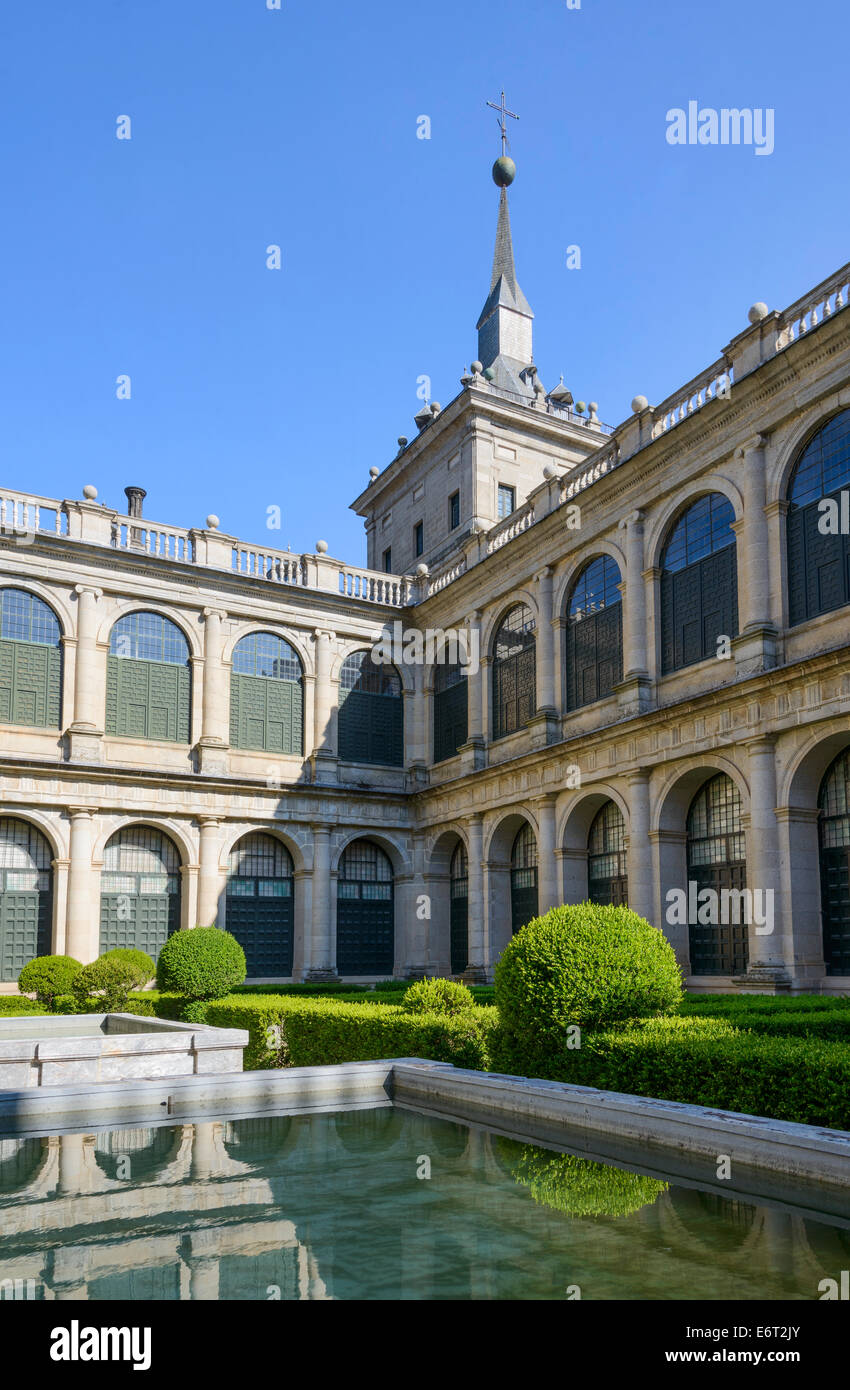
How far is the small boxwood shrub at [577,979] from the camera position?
1285 cm

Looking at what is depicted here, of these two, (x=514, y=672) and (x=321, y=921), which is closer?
(x=514, y=672)

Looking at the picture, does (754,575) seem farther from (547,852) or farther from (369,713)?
(369,713)

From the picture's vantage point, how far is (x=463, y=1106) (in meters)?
11.1

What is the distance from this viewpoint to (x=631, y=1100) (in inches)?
376

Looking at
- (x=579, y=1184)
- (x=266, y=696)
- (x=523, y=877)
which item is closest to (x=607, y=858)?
(x=523, y=877)

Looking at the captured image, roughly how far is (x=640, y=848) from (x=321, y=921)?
1238 centimetres

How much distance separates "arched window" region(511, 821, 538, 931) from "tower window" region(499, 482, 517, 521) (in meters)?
12.4

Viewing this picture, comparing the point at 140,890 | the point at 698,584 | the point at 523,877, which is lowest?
the point at 140,890

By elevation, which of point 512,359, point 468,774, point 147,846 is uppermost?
point 512,359

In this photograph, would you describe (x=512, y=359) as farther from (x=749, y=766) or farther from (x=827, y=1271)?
(x=827, y=1271)

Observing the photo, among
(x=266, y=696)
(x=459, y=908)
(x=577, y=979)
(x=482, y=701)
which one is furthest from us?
(x=459, y=908)

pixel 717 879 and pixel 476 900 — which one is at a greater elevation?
pixel 717 879

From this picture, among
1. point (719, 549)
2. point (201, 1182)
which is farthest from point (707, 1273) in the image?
point (719, 549)
